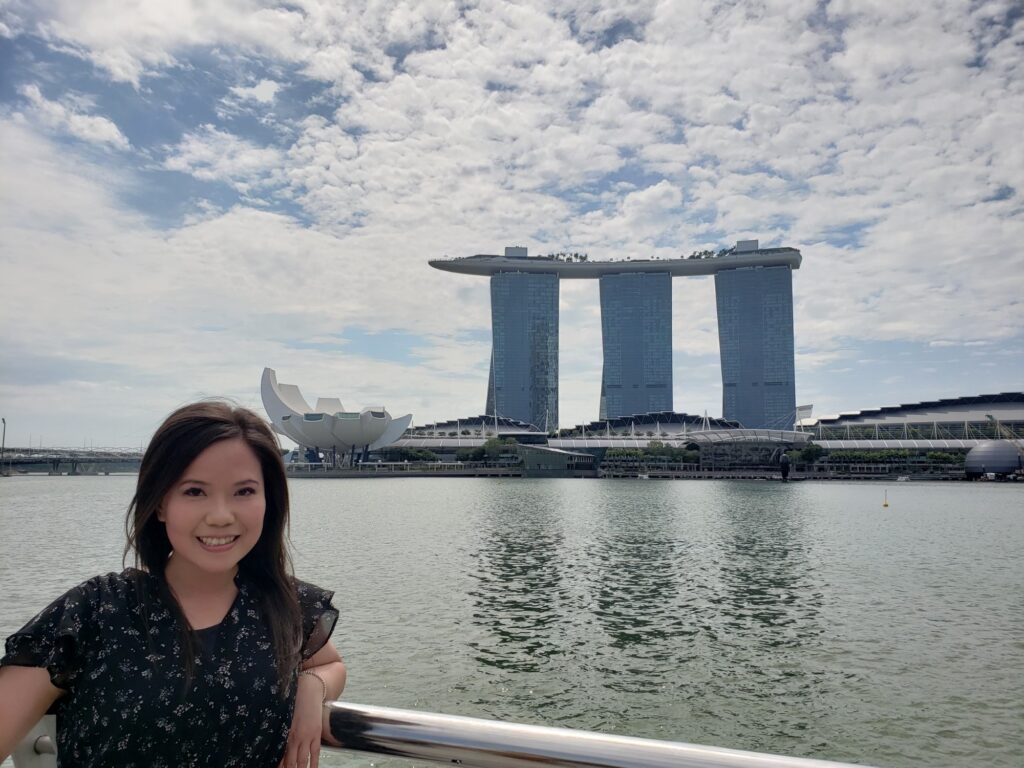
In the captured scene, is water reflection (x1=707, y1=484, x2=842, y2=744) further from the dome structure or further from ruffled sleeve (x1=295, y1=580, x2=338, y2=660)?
the dome structure

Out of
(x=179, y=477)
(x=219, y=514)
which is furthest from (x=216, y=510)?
(x=179, y=477)

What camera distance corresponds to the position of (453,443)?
11744 cm

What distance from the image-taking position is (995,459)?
81375 mm

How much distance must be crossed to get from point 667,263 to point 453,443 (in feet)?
181

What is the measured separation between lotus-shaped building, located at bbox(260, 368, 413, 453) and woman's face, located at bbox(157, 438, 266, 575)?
322 feet

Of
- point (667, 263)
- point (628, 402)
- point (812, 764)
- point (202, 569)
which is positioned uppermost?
point (667, 263)

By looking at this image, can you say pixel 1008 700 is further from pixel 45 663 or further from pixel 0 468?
pixel 0 468

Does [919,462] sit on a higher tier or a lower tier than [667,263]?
lower

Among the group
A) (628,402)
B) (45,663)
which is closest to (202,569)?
(45,663)

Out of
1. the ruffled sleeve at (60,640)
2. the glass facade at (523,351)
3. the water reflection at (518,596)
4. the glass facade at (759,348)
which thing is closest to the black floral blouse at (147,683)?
the ruffled sleeve at (60,640)

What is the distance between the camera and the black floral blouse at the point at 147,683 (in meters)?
1.58

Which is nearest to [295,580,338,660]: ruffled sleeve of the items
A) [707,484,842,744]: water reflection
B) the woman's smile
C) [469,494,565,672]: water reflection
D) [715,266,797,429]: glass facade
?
the woman's smile

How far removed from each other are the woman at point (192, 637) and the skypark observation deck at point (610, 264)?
462 feet

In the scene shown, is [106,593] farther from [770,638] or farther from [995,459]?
[995,459]
